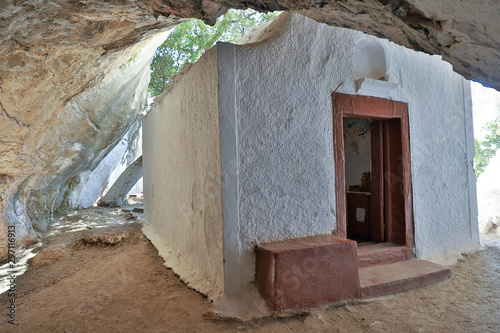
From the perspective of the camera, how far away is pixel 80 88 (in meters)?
4.96

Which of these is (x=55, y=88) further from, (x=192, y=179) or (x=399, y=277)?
(x=399, y=277)

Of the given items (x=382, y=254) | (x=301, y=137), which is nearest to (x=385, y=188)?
(x=382, y=254)

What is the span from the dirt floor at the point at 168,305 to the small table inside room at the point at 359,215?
130 centimetres

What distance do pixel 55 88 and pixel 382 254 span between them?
4.87 metres

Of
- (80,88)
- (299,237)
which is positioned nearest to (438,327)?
(299,237)

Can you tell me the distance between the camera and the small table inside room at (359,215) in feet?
16.3

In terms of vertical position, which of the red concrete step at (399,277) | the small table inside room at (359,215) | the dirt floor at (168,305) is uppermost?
the small table inside room at (359,215)

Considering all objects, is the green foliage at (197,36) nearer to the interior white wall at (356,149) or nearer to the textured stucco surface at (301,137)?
the interior white wall at (356,149)

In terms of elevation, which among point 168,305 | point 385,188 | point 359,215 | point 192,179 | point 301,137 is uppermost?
point 301,137

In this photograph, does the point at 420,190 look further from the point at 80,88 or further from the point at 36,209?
the point at 36,209

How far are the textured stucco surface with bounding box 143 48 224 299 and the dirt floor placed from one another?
0.93 ft

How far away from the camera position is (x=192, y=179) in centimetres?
379

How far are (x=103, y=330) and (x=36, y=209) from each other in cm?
555

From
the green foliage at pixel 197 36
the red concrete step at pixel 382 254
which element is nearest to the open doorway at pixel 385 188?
the red concrete step at pixel 382 254
